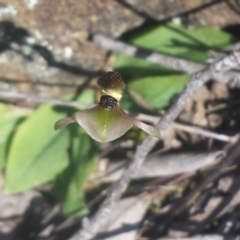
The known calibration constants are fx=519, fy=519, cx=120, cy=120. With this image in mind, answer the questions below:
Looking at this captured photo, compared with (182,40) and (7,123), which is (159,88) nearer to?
(182,40)

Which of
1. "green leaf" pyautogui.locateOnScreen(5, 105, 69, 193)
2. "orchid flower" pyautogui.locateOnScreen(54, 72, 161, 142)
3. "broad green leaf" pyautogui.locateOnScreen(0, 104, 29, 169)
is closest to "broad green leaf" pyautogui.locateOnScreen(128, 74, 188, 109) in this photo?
"green leaf" pyautogui.locateOnScreen(5, 105, 69, 193)

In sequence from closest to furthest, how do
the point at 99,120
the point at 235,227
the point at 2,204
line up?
the point at 99,120 < the point at 235,227 < the point at 2,204

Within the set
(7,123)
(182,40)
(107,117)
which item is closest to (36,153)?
(7,123)

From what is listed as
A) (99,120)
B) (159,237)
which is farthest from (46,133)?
(99,120)

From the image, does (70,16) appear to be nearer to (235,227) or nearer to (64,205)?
(64,205)

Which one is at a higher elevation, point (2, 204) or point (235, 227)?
point (2, 204)

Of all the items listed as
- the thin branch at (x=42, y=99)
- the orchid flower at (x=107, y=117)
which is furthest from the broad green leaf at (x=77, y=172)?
the orchid flower at (x=107, y=117)

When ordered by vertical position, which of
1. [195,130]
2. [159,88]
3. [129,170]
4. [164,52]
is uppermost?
[164,52]

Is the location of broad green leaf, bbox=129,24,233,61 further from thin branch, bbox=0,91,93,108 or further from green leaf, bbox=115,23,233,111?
thin branch, bbox=0,91,93,108
